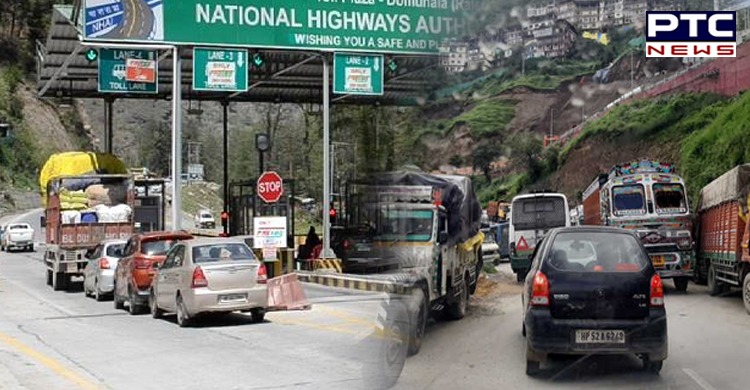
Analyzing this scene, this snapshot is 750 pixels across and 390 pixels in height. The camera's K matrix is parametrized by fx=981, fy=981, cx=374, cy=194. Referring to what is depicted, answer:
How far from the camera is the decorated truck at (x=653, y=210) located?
11.6 ft

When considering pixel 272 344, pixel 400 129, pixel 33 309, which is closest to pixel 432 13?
pixel 400 129

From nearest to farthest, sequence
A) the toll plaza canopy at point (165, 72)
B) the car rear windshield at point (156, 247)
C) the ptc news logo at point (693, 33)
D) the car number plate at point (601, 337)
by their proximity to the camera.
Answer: the ptc news logo at point (693, 33), the car number plate at point (601, 337), the car rear windshield at point (156, 247), the toll plaza canopy at point (165, 72)

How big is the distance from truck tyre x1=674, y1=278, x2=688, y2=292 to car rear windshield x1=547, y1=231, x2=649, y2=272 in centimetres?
26

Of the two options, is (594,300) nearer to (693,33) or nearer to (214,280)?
(693,33)

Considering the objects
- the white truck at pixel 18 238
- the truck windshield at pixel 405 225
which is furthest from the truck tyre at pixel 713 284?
the white truck at pixel 18 238

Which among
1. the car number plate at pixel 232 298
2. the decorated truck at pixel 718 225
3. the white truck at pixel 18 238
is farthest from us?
the white truck at pixel 18 238

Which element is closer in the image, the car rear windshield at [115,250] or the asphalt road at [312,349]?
the asphalt road at [312,349]

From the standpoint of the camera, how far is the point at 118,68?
2773 centimetres

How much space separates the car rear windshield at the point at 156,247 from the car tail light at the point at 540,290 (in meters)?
16.1

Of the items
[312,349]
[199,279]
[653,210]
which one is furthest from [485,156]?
[199,279]

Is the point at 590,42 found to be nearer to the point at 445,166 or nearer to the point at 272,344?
the point at 445,166

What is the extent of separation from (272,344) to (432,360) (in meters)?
9.98

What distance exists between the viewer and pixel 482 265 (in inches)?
127

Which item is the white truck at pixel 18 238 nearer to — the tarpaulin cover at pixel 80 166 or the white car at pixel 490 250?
the tarpaulin cover at pixel 80 166
